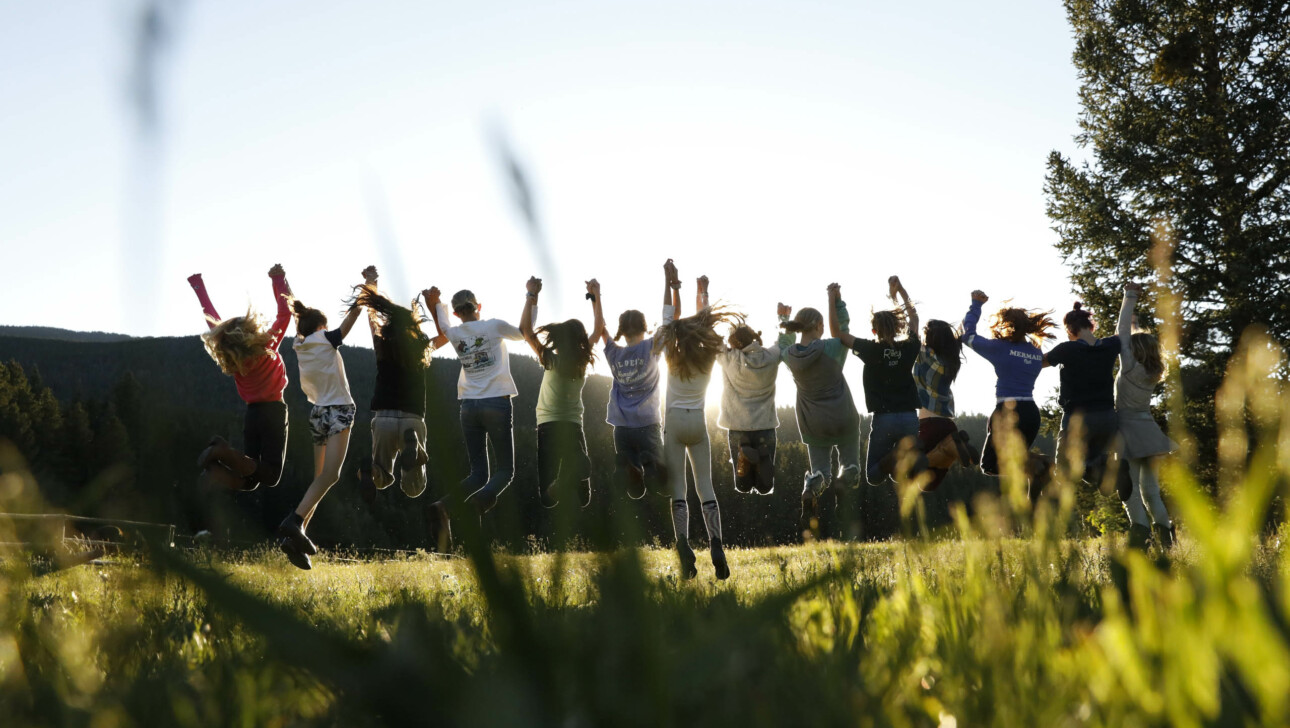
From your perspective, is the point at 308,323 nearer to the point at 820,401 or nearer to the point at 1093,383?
the point at 820,401

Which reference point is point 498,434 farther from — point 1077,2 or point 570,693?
point 1077,2

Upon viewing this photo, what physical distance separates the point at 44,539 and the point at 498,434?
287 inches

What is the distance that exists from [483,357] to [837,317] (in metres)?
3.39

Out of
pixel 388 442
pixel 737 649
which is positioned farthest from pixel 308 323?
pixel 737 649

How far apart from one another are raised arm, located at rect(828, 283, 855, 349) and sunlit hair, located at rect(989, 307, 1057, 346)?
1469mm

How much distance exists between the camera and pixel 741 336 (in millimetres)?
8547

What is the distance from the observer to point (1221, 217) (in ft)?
58.5

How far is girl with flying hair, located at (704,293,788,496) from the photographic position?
28.0 ft

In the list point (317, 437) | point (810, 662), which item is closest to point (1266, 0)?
point (317, 437)

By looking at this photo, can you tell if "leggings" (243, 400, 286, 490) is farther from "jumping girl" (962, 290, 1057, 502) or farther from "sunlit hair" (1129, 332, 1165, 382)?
"sunlit hair" (1129, 332, 1165, 382)

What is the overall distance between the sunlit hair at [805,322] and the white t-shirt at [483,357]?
2628 mm

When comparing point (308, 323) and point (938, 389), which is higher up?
point (308, 323)

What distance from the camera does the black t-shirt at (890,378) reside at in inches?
328

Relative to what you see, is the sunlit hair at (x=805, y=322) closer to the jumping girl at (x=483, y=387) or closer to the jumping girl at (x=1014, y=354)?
the jumping girl at (x=1014, y=354)
